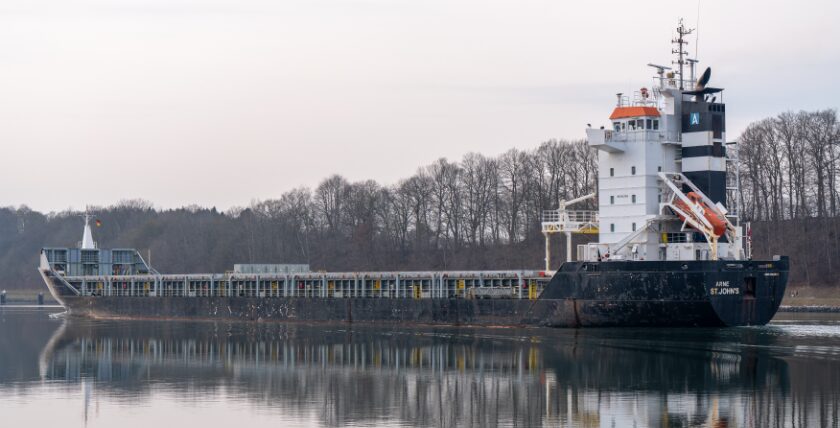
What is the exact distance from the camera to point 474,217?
334 ft

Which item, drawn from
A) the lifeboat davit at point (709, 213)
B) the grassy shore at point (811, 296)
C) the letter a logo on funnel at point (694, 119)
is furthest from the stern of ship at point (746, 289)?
the grassy shore at point (811, 296)

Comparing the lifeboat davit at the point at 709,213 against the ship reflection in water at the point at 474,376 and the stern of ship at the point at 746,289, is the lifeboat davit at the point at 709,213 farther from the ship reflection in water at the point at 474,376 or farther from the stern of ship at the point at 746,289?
the ship reflection in water at the point at 474,376

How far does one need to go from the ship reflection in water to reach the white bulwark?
13.7 ft

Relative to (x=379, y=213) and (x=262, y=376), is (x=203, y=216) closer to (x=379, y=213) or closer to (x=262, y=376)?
(x=379, y=213)

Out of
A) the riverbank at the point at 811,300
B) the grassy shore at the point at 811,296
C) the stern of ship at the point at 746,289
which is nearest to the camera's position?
the stern of ship at the point at 746,289

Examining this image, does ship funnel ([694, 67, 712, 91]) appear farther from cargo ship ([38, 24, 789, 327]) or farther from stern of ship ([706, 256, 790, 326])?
stern of ship ([706, 256, 790, 326])

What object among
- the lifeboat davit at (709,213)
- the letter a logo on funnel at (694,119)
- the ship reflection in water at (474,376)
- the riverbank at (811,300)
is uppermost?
the letter a logo on funnel at (694,119)

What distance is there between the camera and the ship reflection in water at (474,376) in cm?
3033

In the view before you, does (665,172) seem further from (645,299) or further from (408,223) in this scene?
(408,223)

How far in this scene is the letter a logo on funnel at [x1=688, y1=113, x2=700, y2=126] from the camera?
52875 millimetres

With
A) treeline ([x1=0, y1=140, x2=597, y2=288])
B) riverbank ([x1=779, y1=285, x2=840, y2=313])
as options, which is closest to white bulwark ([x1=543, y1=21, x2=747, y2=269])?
riverbank ([x1=779, y1=285, x2=840, y2=313])

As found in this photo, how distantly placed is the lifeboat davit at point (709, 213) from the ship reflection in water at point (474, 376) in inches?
160

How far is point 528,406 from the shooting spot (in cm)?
3141

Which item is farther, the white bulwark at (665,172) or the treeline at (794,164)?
the treeline at (794,164)
